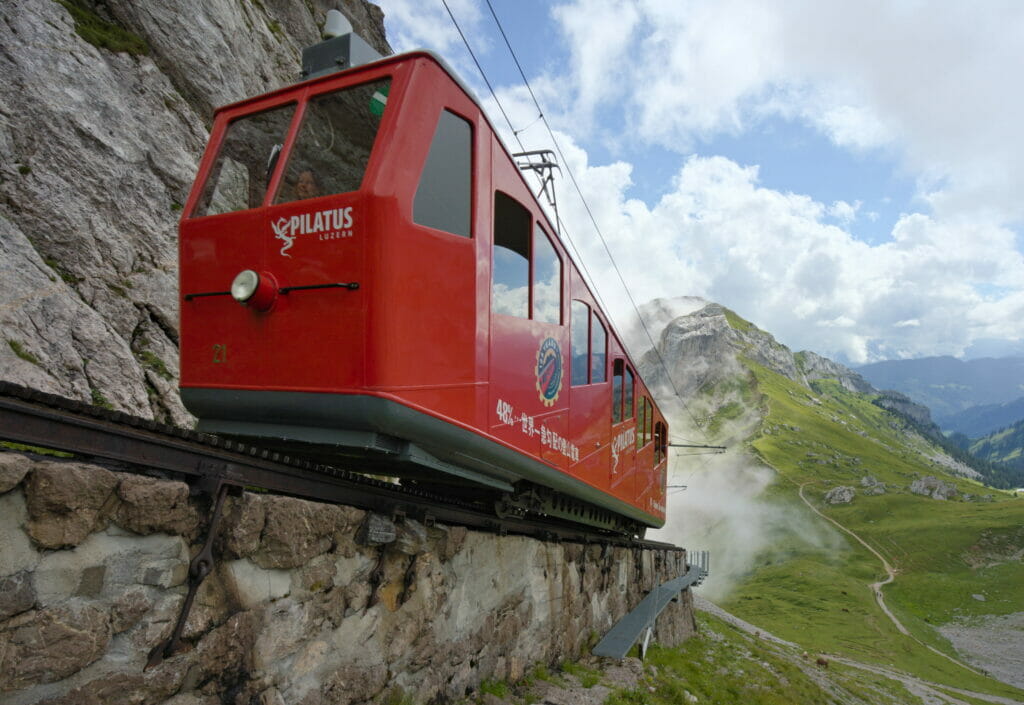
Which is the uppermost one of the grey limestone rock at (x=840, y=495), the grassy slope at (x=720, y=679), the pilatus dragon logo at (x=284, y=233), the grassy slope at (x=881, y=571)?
the pilatus dragon logo at (x=284, y=233)

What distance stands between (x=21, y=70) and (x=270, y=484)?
16301mm

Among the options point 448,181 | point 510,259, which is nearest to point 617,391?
point 510,259

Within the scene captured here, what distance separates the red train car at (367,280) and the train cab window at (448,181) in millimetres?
17

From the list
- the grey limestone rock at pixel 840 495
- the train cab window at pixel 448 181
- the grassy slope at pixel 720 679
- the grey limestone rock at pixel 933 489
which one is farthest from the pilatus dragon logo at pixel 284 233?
the grey limestone rock at pixel 933 489

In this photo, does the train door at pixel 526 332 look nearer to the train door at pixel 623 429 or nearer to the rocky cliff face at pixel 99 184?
the train door at pixel 623 429

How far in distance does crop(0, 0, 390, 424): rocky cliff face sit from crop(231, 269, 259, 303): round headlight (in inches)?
290

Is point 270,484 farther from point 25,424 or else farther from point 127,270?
point 127,270

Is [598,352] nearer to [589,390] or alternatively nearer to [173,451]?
[589,390]

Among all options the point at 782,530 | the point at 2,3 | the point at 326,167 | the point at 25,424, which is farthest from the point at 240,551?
the point at 782,530

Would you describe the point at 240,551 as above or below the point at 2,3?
below

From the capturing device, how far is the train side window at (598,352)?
9180 millimetres

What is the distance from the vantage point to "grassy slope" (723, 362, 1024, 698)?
63.7 metres

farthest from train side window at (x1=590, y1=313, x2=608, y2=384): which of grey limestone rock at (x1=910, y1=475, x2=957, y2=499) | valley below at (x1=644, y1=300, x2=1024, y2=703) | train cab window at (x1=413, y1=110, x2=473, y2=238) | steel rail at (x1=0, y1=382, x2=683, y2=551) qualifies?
grey limestone rock at (x1=910, y1=475, x2=957, y2=499)

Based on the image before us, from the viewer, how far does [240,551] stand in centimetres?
Result: 386
